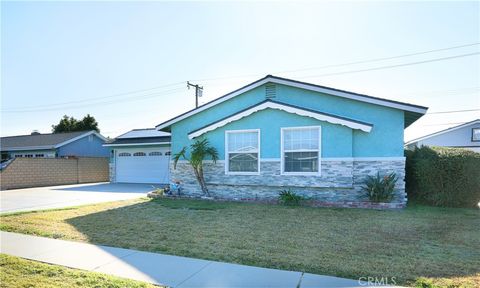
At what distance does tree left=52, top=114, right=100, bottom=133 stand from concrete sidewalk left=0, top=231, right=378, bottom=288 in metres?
43.1

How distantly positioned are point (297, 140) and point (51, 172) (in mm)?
18586

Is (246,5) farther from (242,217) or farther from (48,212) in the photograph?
(48,212)

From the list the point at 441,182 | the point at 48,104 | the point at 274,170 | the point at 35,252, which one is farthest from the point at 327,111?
the point at 48,104

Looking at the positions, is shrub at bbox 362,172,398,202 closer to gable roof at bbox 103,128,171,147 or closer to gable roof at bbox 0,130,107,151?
gable roof at bbox 103,128,171,147

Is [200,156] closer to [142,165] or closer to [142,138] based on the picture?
[142,165]

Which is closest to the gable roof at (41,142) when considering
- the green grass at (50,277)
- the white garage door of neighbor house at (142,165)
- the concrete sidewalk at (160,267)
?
the white garage door of neighbor house at (142,165)

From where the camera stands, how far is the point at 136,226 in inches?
292

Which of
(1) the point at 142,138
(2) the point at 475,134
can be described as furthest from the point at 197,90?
(2) the point at 475,134

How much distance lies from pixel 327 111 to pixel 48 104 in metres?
43.1

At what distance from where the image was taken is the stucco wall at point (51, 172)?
18.7 m

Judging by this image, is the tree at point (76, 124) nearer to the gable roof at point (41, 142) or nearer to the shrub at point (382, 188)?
the gable roof at point (41, 142)

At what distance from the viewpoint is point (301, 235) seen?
6336 mm

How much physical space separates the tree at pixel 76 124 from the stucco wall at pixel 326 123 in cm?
3726

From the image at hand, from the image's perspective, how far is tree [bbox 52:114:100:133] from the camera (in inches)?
1752
